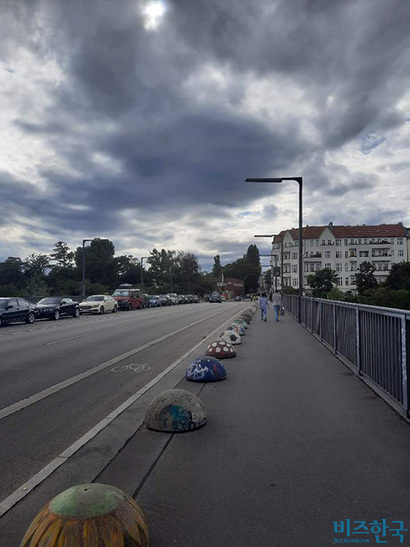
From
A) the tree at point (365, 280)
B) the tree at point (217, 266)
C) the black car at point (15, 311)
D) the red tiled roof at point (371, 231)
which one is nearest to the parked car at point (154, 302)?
the tree at point (365, 280)

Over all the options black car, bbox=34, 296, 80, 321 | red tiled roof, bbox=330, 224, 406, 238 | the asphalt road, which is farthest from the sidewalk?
red tiled roof, bbox=330, 224, 406, 238

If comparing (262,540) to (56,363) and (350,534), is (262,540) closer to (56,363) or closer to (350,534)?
(350,534)

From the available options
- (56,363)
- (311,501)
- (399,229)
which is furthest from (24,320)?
(399,229)

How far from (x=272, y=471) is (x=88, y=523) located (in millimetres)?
2043

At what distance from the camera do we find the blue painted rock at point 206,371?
8469mm

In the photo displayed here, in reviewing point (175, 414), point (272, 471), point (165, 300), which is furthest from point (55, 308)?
point (165, 300)

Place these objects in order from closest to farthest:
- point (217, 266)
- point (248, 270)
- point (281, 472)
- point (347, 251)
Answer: point (281, 472) < point (347, 251) < point (248, 270) < point (217, 266)

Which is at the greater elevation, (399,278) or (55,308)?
(399,278)

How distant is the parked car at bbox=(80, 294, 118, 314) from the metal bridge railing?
27563 mm

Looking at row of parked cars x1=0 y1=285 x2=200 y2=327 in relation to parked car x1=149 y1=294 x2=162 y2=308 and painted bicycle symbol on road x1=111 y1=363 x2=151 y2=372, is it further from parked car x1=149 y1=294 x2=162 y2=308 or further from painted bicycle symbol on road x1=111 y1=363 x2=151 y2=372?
painted bicycle symbol on road x1=111 y1=363 x2=151 y2=372

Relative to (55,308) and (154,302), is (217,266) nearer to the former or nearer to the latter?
(154,302)

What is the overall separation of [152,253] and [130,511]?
139 meters

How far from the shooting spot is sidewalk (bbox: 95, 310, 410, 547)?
327cm

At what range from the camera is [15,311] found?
2456 cm
